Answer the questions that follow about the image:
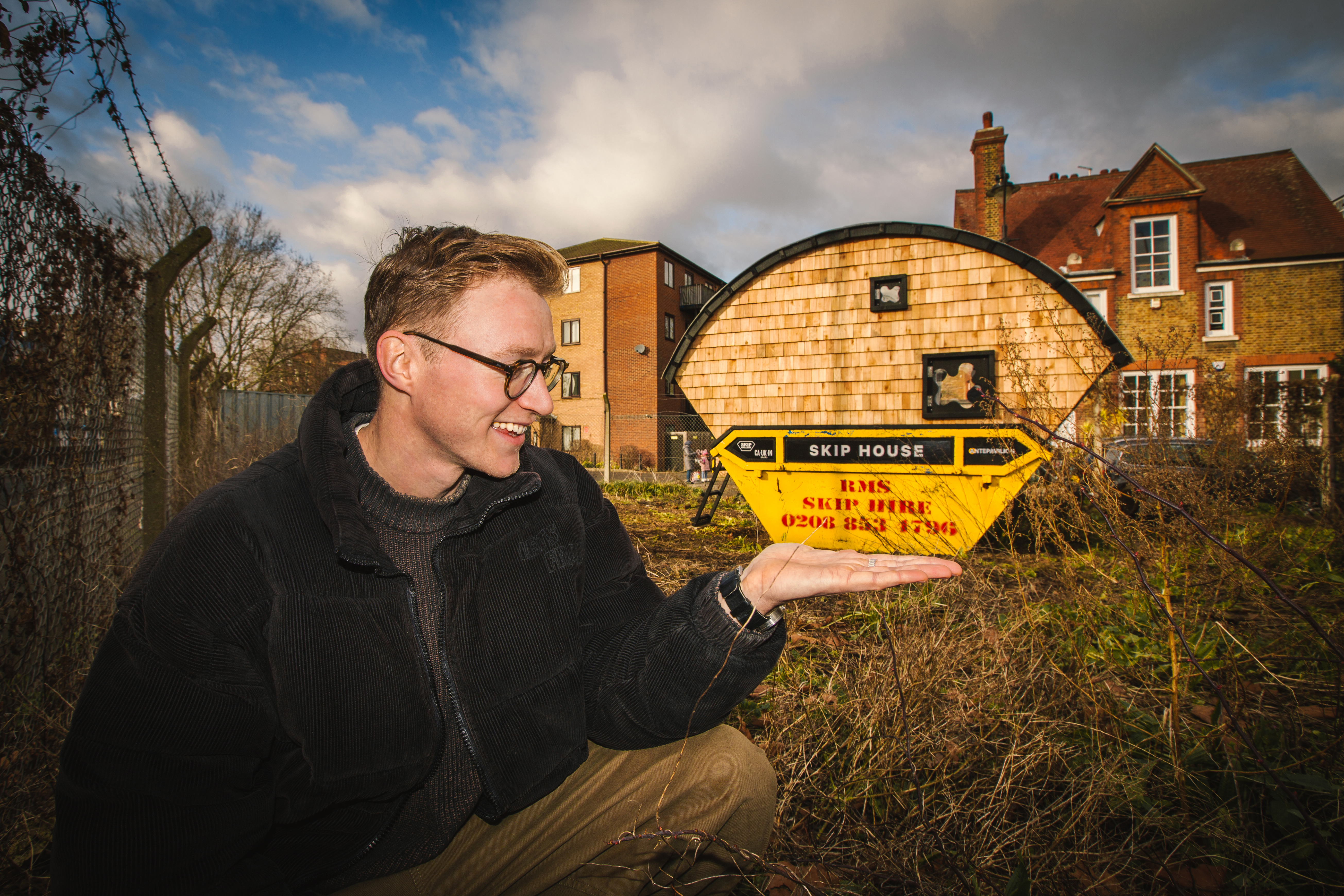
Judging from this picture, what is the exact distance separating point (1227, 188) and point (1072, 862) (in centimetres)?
2590

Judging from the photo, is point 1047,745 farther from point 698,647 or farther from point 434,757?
point 434,757

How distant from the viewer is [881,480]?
20.7 ft

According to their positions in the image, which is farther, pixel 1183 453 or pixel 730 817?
pixel 1183 453

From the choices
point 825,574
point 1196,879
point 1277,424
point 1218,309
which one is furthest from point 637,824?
point 1218,309

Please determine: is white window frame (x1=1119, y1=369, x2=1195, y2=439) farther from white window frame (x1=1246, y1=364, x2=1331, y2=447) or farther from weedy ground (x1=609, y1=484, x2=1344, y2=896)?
white window frame (x1=1246, y1=364, x2=1331, y2=447)

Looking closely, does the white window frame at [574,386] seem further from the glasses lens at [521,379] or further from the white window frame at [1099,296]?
the glasses lens at [521,379]

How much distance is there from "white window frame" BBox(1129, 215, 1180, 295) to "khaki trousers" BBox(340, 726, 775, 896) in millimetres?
21051

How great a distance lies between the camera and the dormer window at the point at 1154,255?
1688cm

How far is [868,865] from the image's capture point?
1857 mm

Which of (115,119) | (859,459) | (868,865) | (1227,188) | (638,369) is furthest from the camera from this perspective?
(638,369)

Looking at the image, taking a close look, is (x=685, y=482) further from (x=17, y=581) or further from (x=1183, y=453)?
(x=17, y=581)

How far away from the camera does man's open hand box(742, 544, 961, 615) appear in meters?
1.49

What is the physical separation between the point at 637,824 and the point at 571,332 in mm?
27662

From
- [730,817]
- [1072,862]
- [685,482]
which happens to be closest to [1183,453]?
[1072,862]
